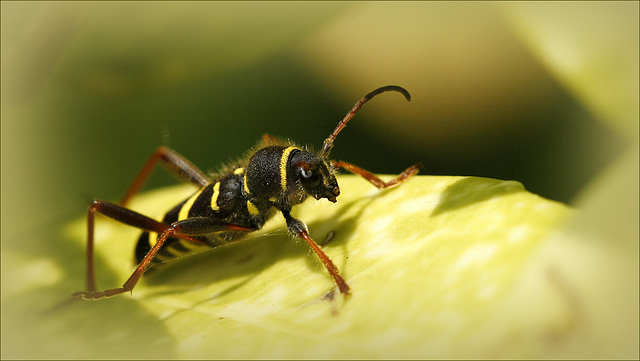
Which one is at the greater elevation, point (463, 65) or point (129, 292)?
point (463, 65)

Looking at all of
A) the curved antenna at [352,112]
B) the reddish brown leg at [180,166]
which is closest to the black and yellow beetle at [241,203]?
the curved antenna at [352,112]

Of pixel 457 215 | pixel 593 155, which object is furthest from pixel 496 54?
pixel 457 215

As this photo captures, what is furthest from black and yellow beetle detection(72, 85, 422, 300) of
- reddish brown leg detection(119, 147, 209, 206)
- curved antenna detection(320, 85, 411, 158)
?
reddish brown leg detection(119, 147, 209, 206)

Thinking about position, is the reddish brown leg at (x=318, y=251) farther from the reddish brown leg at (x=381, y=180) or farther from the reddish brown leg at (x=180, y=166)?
the reddish brown leg at (x=180, y=166)

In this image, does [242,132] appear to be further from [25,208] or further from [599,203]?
[599,203]

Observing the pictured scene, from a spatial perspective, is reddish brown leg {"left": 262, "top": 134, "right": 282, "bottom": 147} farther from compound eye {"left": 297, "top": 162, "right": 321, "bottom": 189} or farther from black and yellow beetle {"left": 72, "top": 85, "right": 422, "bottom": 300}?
compound eye {"left": 297, "top": 162, "right": 321, "bottom": 189}

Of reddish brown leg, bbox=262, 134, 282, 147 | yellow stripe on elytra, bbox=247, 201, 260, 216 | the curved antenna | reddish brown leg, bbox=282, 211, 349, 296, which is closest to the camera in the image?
→ reddish brown leg, bbox=282, 211, 349, 296

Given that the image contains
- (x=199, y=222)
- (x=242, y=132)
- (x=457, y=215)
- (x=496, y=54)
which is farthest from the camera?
(x=242, y=132)
